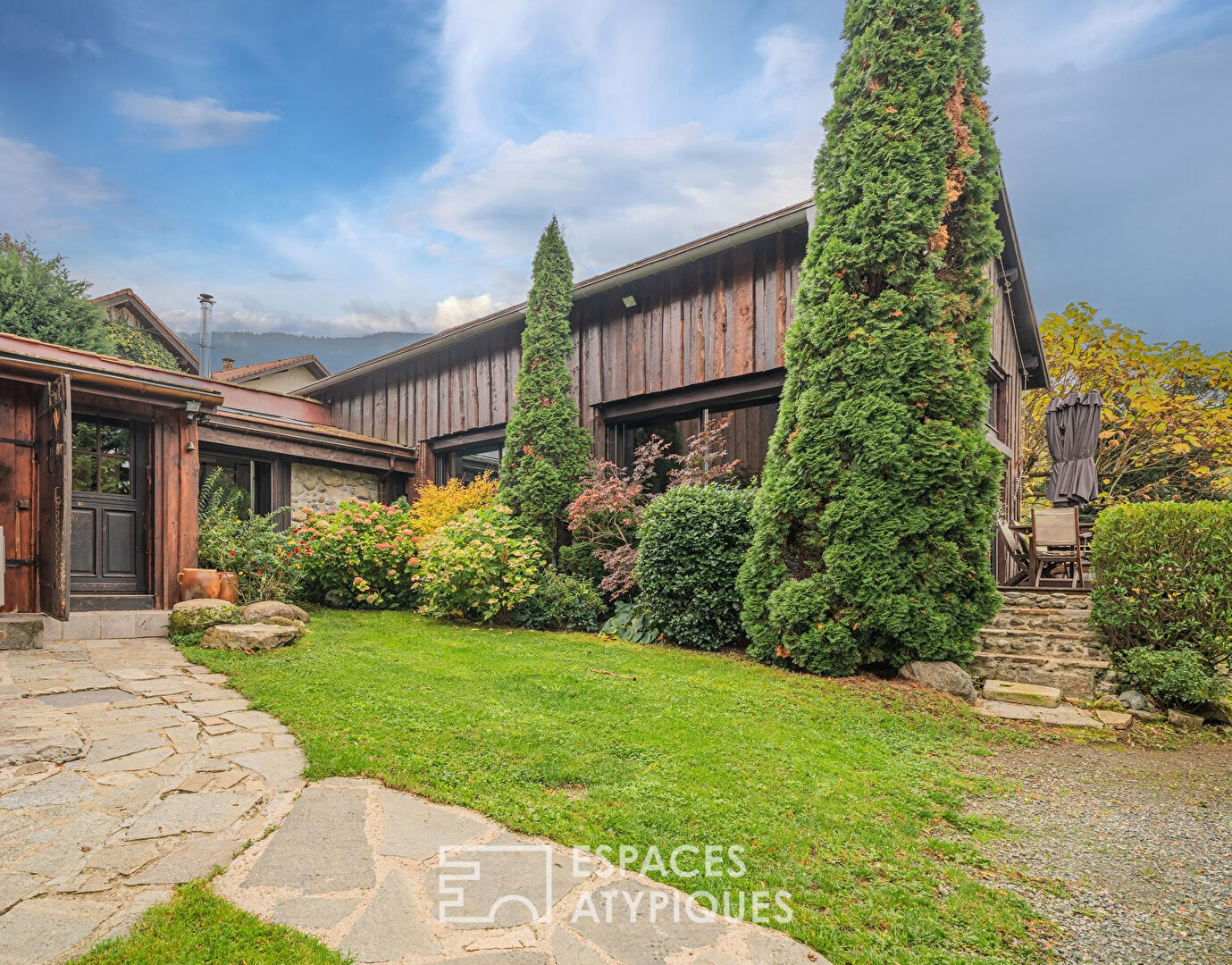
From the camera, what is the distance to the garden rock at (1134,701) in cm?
455

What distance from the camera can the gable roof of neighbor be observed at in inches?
281

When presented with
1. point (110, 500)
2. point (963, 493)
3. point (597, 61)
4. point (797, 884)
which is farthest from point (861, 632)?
point (597, 61)

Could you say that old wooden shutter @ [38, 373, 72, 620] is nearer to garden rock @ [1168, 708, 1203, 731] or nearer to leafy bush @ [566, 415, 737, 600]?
leafy bush @ [566, 415, 737, 600]

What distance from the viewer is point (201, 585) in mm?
6477

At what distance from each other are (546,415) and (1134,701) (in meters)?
6.83

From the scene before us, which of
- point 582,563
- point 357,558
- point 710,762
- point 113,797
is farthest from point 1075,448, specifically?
point 113,797

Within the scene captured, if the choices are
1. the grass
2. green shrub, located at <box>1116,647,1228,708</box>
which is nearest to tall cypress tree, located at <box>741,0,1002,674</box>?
green shrub, located at <box>1116,647,1228,708</box>

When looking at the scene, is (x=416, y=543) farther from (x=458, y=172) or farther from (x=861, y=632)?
(x=458, y=172)

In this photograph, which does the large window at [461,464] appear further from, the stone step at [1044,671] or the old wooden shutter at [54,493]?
the stone step at [1044,671]

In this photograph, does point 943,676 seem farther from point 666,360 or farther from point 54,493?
point 54,493

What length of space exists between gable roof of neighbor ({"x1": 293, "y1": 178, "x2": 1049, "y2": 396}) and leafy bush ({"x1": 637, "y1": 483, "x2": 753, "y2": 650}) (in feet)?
10.4

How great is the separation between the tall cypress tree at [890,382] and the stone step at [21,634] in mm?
6235

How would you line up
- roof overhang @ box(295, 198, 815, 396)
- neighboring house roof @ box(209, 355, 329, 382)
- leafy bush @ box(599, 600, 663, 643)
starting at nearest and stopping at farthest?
leafy bush @ box(599, 600, 663, 643) < roof overhang @ box(295, 198, 815, 396) < neighboring house roof @ box(209, 355, 329, 382)

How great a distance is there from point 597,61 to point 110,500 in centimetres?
913
